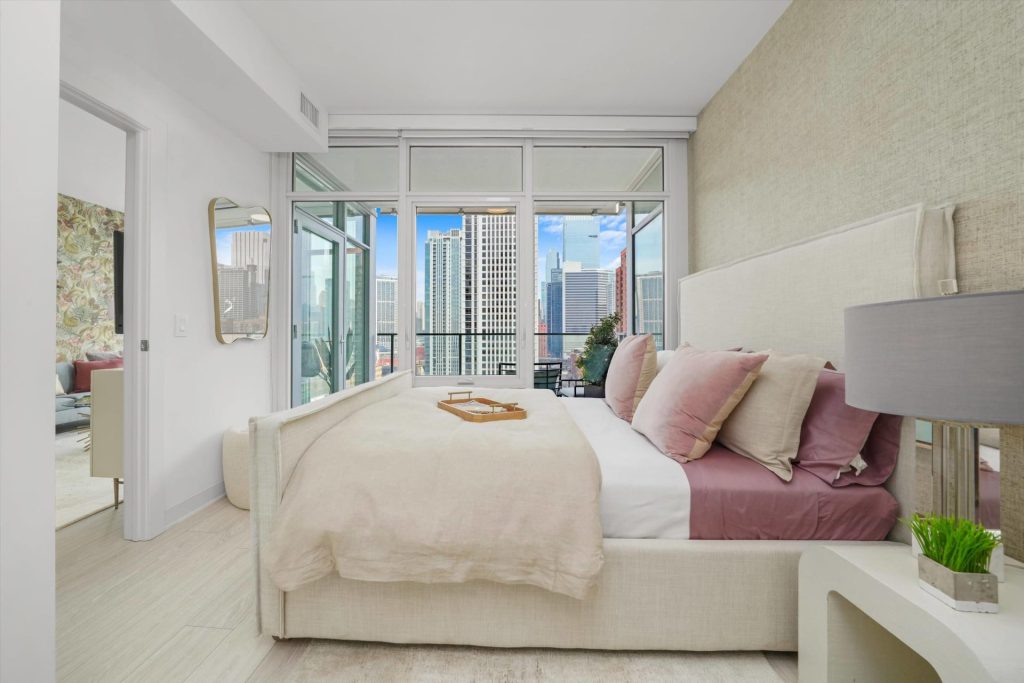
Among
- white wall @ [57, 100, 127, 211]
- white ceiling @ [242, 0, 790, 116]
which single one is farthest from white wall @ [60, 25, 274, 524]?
white wall @ [57, 100, 127, 211]

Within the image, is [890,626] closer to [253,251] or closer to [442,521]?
[442,521]

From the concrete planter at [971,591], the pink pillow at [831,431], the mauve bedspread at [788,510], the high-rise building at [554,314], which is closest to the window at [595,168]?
the high-rise building at [554,314]

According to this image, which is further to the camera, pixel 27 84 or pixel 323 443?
pixel 323 443

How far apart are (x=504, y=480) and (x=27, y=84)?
152 cm

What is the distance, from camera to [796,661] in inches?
56.7

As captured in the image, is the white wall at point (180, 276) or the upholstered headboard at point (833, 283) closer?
the upholstered headboard at point (833, 283)

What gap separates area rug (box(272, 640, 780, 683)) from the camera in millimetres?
1354

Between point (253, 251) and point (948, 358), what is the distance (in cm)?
367

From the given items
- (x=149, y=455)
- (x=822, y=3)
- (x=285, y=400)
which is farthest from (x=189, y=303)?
(x=822, y=3)

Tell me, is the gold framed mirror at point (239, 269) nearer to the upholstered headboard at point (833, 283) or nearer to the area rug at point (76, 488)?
the area rug at point (76, 488)

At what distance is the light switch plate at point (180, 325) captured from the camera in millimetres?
2572

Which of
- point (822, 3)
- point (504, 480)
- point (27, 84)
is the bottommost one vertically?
point (504, 480)

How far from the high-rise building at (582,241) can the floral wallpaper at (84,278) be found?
4.74 metres

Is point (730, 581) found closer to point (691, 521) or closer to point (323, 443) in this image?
point (691, 521)
